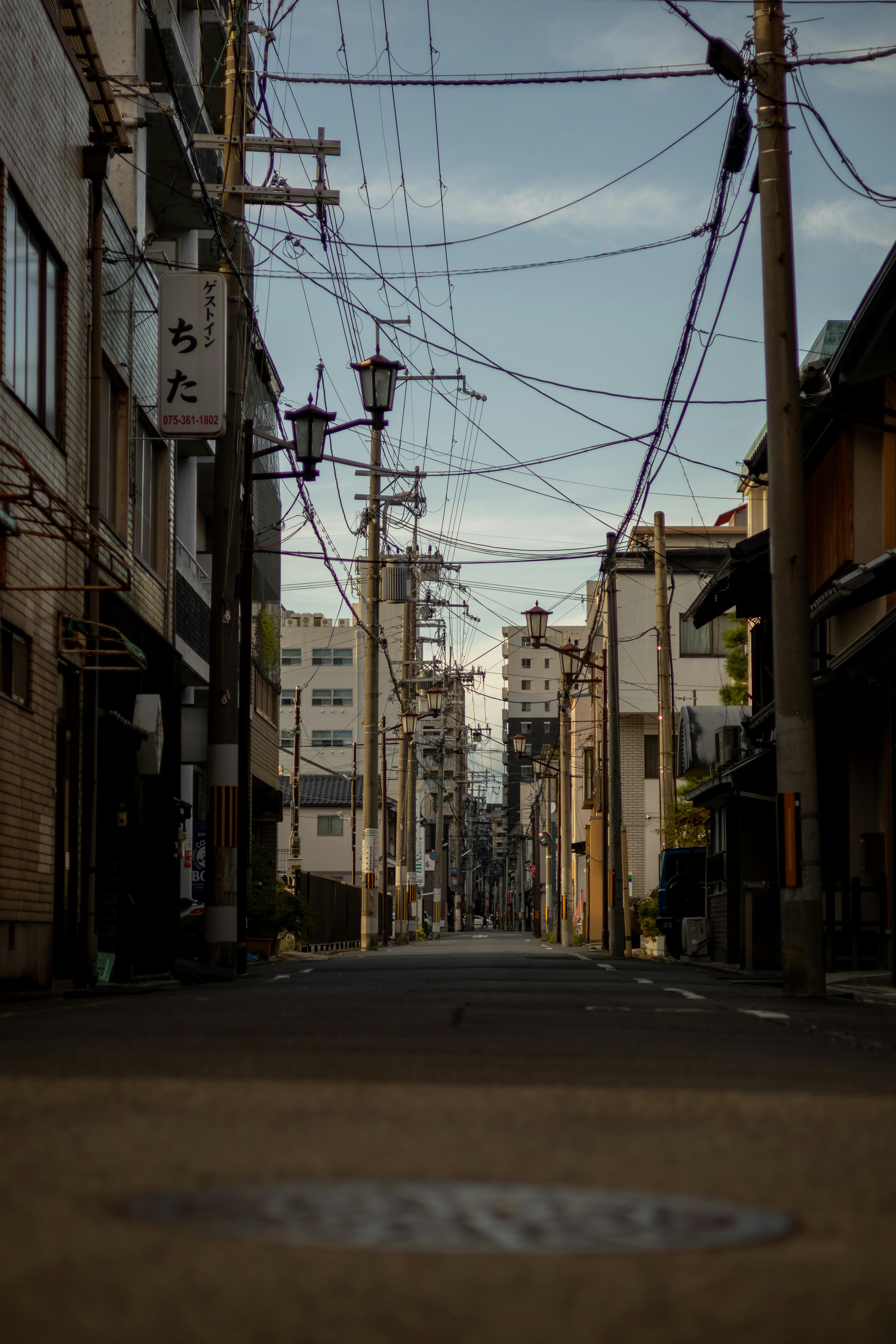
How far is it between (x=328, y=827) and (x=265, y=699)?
4767 cm

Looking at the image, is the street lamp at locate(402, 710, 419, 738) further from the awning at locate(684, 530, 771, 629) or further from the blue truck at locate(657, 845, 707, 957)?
the awning at locate(684, 530, 771, 629)

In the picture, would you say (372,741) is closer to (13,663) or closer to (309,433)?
(309,433)

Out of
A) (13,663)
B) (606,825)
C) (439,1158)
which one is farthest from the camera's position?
(606,825)

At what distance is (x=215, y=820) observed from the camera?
856 inches

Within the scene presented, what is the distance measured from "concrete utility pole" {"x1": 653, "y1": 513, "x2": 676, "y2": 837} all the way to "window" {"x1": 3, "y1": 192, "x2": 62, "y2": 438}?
1823 centimetres

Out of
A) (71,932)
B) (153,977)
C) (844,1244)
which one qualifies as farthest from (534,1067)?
(153,977)

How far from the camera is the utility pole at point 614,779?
36.5 metres

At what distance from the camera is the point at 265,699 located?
4272 cm

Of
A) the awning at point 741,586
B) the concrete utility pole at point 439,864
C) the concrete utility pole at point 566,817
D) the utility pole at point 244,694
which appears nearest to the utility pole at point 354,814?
the concrete utility pole at point 439,864

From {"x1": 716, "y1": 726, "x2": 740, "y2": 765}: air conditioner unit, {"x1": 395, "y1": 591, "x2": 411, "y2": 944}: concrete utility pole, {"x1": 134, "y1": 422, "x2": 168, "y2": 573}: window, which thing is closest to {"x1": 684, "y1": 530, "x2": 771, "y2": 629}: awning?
{"x1": 716, "y1": 726, "x2": 740, "y2": 765}: air conditioner unit

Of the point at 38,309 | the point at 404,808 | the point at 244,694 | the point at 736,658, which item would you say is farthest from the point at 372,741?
the point at 38,309

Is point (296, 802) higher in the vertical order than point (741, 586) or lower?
lower

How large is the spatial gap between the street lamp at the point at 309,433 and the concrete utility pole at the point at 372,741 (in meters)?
18.9

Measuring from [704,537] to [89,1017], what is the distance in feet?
162
